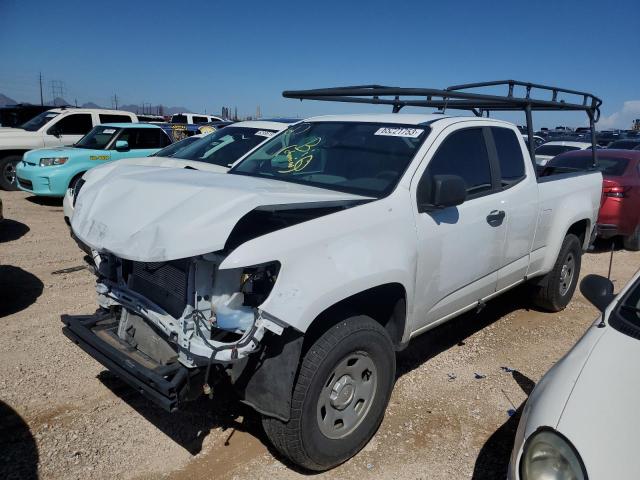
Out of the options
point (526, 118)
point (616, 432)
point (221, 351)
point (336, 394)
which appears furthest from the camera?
point (526, 118)

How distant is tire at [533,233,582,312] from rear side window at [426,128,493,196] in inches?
69.7

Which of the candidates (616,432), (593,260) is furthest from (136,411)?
(593,260)

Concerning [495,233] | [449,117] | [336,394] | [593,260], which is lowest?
[593,260]

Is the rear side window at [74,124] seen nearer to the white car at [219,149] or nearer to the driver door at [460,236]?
the white car at [219,149]

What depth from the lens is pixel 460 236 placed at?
3.50m

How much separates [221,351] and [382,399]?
1160mm

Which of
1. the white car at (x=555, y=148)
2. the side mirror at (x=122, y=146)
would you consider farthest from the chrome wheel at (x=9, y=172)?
the white car at (x=555, y=148)

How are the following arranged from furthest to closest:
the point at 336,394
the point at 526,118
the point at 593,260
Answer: the point at 593,260 → the point at 526,118 → the point at 336,394

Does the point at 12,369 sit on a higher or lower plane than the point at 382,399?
lower

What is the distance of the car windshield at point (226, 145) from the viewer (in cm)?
718

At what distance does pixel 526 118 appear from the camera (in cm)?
482

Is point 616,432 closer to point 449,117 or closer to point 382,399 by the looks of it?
point 382,399

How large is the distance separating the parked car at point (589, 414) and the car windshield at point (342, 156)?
4.77 feet

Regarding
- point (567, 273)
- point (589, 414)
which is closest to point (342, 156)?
point (589, 414)
